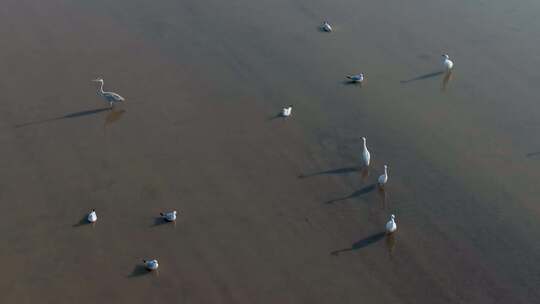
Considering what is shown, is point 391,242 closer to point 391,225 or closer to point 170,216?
point 391,225

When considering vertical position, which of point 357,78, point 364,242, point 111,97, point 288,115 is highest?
point 357,78

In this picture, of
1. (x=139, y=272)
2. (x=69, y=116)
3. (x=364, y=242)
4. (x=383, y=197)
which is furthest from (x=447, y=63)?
(x=139, y=272)

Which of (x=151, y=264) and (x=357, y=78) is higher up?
(x=357, y=78)

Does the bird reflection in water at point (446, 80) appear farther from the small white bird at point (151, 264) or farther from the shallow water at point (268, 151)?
the small white bird at point (151, 264)

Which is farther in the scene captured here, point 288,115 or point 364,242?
point 288,115

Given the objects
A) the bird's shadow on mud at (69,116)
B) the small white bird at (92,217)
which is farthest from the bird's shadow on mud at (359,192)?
the bird's shadow on mud at (69,116)

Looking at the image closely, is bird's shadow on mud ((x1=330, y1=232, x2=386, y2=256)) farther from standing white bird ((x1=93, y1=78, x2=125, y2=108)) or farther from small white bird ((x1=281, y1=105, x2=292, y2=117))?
standing white bird ((x1=93, y1=78, x2=125, y2=108))

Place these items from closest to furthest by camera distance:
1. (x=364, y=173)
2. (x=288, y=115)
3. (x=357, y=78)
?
(x=364, y=173) < (x=288, y=115) < (x=357, y=78)

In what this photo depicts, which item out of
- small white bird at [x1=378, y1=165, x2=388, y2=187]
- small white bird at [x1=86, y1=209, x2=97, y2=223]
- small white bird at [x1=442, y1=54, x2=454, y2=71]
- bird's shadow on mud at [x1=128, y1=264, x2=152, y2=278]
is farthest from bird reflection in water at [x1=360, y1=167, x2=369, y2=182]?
small white bird at [x1=86, y1=209, x2=97, y2=223]
